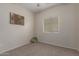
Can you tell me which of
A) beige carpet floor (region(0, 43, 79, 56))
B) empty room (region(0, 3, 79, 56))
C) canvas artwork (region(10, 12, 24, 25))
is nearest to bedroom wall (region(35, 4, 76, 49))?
empty room (region(0, 3, 79, 56))

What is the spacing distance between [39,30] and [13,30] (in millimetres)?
782

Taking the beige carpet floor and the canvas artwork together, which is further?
the canvas artwork

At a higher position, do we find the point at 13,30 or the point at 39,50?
the point at 13,30

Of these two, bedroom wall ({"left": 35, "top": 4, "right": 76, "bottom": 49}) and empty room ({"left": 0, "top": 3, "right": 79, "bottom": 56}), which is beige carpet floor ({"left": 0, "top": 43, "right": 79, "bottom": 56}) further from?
bedroom wall ({"left": 35, "top": 4, "right": 76, "bottom": 49})

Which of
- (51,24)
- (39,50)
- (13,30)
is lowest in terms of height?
(39,50)

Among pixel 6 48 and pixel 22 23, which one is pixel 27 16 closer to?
pixel 22 23

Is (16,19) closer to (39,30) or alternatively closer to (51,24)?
(39,30)

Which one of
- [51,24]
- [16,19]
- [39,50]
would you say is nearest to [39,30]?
[51,24]

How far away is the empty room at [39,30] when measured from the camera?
1932mm

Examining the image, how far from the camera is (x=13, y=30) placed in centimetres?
224

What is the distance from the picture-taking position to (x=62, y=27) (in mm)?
1983

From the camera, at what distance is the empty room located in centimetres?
193

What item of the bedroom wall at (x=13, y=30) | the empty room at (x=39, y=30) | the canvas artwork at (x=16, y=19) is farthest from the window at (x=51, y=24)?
the canvas artwork at (x=16, y=19)

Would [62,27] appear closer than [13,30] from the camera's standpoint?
Yes
